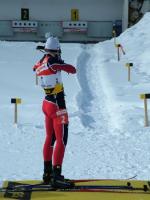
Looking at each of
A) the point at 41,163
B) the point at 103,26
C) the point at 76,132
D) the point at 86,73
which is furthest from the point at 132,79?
the point at 103,26

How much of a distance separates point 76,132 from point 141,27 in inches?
688

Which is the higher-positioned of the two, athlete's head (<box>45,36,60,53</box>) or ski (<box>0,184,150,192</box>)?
athlete's head (<box>45,36,60,53</box>)

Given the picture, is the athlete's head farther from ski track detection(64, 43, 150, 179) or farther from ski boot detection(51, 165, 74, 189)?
ski track detection(64, 43, 150, 179)

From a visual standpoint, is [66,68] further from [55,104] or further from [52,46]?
[55,104]

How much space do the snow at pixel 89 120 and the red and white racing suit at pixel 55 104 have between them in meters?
1.54

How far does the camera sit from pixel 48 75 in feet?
22.0

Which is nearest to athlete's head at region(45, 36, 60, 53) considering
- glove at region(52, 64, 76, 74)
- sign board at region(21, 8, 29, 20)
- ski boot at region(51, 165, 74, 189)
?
glove at region(52, 64, 76, 74)

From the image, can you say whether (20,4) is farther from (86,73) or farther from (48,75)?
(48,75)

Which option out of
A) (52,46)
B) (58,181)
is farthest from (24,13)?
(58,181)

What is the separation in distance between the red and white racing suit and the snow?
1543 mm

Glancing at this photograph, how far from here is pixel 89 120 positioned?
1256 cm

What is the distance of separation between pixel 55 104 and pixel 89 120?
19.4ft

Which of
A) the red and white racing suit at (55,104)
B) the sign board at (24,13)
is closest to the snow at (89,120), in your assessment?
the red and white racing suit at (55,104)

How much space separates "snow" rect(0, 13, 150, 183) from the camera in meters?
8.74
